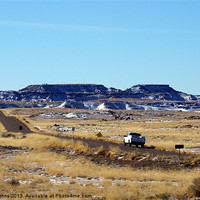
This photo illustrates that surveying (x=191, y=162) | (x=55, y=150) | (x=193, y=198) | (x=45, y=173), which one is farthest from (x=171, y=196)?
(x=55, y=150)

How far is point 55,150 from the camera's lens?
37.3 m

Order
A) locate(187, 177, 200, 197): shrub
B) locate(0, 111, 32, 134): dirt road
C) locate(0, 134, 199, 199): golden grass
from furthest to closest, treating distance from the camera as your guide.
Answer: locate(0, 111, 32, 134): dirt road → locate(0, 134, 199, 199): golden grass → locate(187, 177, 200, 197): shrub

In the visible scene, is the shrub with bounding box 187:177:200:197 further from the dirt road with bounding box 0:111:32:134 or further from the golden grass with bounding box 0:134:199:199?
the dirt road with bounding box 0:111:32:134

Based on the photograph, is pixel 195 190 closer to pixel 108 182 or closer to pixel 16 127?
pixel 108 182

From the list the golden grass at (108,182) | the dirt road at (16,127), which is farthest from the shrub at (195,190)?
the dirt road at (16,127)

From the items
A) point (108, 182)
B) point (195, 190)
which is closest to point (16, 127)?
point (108, 182)

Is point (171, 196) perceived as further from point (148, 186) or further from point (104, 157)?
point (104, 157)

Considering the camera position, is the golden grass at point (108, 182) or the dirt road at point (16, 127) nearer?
the golden grass at point (108, 182)

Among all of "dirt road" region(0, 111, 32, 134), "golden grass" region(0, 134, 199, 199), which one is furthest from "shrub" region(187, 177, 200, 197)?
"dirt road" region(0, 111, 32, 134)

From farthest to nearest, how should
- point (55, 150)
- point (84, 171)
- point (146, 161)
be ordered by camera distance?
point (55, 150)
point (146, 161)
point (84, 171)

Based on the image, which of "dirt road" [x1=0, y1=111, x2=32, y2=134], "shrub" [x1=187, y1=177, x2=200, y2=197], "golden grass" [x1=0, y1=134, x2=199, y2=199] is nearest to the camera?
"shrub" [x1=187, y1=177, x2=200, y2=197]

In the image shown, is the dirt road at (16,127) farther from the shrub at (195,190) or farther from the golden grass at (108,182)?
the shrub at (195,190)

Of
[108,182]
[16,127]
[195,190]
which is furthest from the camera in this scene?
[16,127]

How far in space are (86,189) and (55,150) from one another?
20779 mm
